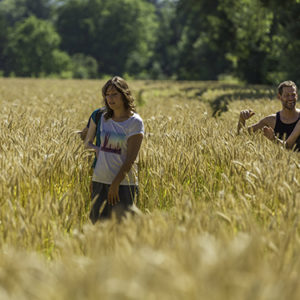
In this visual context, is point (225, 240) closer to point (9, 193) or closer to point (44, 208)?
point (44, 208)

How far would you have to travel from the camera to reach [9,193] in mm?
3307

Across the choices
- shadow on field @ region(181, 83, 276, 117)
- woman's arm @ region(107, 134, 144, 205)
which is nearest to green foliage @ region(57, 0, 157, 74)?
shadow on field @ region(181, 83, 276, 117)

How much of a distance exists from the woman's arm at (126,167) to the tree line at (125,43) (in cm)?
2941

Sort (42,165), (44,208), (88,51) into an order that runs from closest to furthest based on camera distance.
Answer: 1. (44,208)
2. (42,165)
3. (88,51)

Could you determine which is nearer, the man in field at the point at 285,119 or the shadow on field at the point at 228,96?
the man in field at the point at 285,119

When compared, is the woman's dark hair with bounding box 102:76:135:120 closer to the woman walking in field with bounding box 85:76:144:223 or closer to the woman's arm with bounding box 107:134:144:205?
the woman walking in field with bounding box 85:76:144:223

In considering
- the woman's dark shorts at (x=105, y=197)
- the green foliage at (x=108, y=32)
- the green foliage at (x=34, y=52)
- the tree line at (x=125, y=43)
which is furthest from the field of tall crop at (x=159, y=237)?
the green foliage at (x=108, y=32)

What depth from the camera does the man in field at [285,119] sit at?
516 centimetres

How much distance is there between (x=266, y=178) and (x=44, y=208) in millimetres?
1476

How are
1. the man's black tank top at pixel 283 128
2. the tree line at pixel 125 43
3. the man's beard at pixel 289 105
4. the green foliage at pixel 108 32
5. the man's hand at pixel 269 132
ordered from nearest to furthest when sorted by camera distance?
1. the man's hand at pixel 269 132
2. the man's beard at pixel 289 105
3. the man's black tank top at pixel 283 128
4. the tree line at pixel 125 43
5. the green foliage at pixel 108 32

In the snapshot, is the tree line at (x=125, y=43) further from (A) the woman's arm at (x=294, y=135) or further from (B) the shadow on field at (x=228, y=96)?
(A) the woman's arm at (x=294, y=135)

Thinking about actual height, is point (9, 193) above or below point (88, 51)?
below

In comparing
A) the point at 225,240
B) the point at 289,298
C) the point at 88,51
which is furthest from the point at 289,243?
the point at 88,51

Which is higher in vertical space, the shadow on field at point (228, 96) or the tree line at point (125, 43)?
the tree line at point (125, 43)
